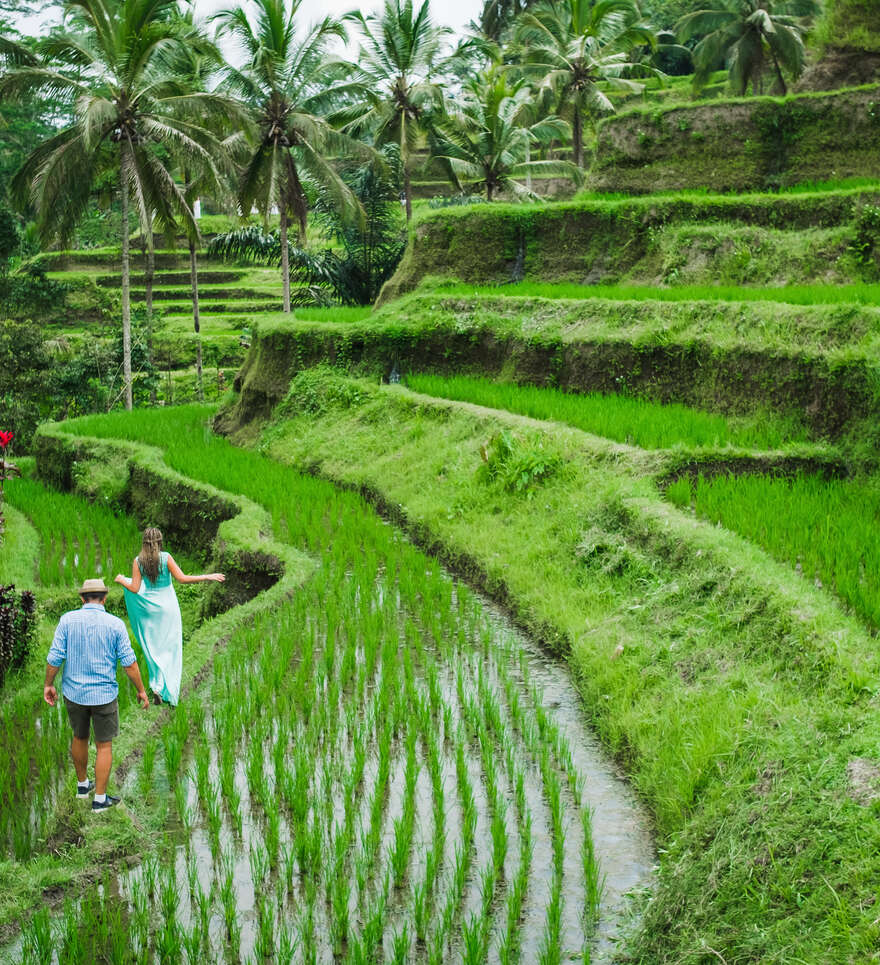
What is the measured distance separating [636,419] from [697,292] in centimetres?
265

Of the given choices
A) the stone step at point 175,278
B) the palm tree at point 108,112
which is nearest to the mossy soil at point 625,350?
the palm tree at point 108,112

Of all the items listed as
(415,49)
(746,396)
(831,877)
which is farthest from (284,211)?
(831,877)

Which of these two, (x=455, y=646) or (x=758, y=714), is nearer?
(x=758, y=714)

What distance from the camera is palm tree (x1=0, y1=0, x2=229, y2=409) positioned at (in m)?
18.2

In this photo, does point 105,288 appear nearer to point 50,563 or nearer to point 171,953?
point 50,563

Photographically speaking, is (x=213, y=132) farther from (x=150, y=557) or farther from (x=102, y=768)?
(x=102, y=768)

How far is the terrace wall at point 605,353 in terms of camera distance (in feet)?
29.7

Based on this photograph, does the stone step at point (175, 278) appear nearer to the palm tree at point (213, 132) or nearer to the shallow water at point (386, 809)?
the palm tree at point (213, 132)

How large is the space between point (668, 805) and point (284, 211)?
786 inches

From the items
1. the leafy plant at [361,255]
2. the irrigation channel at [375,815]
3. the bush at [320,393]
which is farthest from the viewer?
the leafy plant at [361,255]

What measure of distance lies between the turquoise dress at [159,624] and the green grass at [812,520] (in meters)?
3.57

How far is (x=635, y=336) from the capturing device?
446 inches

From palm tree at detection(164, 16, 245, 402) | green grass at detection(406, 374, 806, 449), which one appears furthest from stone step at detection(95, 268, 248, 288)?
green grass at detection(406, 374, 806, 449)

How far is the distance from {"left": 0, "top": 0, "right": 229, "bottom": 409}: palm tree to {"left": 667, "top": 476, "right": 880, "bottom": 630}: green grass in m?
13.5
